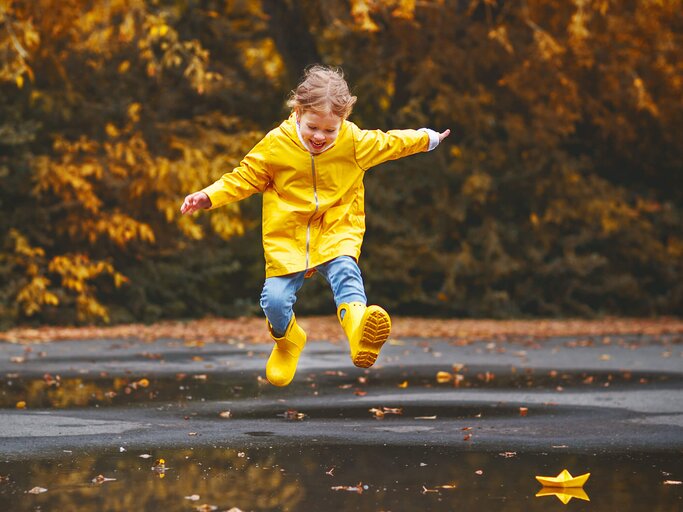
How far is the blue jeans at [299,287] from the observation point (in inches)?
249

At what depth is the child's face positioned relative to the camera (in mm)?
6219

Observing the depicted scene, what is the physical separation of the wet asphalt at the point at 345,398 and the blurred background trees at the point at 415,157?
13.0 feet

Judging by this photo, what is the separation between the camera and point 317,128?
247 inches

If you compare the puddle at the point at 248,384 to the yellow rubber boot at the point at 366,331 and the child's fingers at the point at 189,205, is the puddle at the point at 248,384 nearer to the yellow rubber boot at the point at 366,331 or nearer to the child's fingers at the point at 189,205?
the yellow rubber boot at the point at 366,331

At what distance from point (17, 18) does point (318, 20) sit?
5034 mm

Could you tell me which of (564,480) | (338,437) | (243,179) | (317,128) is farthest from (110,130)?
(564,480)

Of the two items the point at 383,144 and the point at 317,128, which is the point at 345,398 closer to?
the point at 383,144

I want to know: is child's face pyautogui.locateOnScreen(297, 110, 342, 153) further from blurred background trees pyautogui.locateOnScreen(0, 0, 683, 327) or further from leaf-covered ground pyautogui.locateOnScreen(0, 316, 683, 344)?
blurred background trees pyautogui.locateOnScreen(0, 0, 683, 327)

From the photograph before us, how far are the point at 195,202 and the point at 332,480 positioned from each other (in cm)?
178

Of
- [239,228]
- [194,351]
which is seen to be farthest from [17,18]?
[194,351]

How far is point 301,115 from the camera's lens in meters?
6.32

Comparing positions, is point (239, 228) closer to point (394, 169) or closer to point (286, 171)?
point (394, 169)

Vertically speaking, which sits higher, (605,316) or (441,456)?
(605,316)

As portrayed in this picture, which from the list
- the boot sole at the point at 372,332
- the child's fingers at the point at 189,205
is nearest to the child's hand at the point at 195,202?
the child's fingers at the point at 189,205
